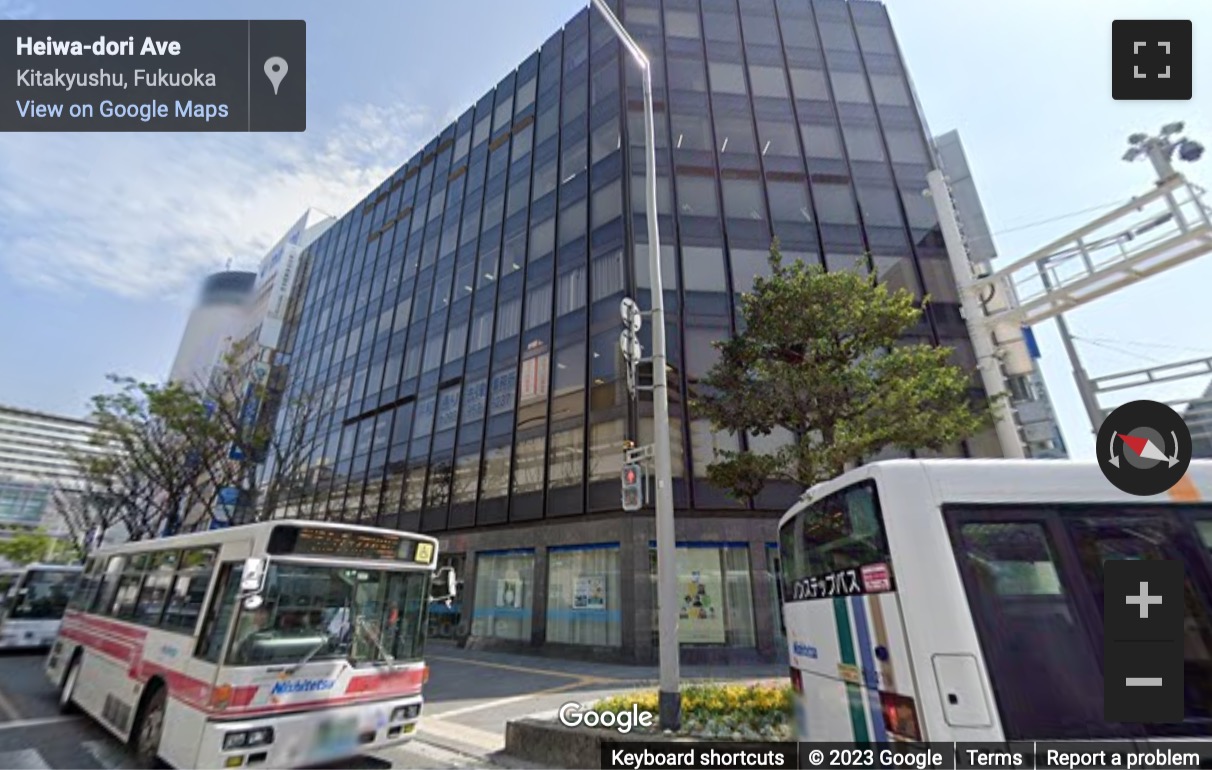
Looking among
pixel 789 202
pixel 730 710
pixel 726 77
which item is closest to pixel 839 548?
pixel 730 710

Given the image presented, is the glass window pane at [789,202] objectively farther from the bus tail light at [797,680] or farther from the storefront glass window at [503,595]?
the bus tail light at [797,680]

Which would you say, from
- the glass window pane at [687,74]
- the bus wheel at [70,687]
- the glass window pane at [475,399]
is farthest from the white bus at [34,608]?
the glass window pane at [687,74]

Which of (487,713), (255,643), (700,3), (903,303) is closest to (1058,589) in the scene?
(903,303)

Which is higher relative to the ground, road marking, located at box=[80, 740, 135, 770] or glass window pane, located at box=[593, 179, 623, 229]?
glass window pane, located at box=[593, 179, 623, 229]

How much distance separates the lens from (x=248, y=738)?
490 cm

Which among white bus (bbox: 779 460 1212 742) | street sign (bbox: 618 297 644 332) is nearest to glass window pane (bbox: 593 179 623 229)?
street sign (bbox: 618 297 644 332)

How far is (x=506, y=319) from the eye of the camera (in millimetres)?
22297

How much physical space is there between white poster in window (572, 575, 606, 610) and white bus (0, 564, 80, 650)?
50.4 feet

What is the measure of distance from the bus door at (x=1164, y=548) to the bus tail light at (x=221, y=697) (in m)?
7.11

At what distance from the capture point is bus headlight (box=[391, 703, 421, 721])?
19.4 feet

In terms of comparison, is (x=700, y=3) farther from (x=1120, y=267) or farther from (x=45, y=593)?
(x=45, y=593)

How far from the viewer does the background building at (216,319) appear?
196 ft

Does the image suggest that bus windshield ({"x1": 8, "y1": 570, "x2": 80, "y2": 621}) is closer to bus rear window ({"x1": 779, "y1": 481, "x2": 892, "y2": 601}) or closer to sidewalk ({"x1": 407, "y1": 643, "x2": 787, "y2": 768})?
sidewalk ({"x1": 407, "y1": 643, "x2": 787, "y2": 768})

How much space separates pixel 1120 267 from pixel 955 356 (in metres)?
8.36
